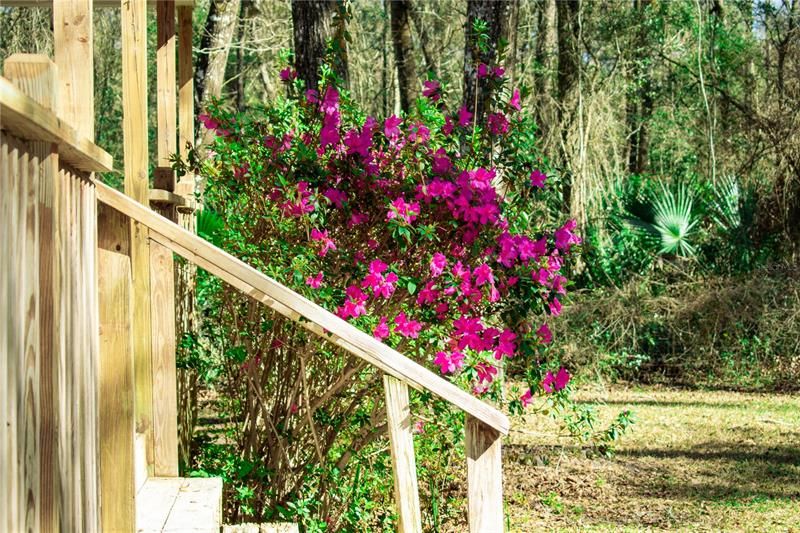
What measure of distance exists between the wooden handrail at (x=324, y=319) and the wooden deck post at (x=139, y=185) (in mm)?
597

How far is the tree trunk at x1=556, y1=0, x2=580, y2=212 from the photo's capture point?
50.0ft

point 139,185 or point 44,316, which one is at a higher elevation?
point 139,185

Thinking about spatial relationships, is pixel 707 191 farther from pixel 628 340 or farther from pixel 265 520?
pixel 265 520

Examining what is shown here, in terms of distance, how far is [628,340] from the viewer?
1292 centimetres

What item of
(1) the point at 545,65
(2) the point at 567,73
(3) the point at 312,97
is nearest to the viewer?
(3) the point at 312,97

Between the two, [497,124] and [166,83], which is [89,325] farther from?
[166,83]

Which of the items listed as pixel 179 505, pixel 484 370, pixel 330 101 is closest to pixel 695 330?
pixel 484 370

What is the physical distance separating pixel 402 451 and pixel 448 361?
3.43ft

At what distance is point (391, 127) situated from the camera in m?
5.12

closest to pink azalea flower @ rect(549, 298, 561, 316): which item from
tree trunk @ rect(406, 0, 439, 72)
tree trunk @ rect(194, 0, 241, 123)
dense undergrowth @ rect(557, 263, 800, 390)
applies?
dense undergrowth @ rect(557, 263, 800, 390)

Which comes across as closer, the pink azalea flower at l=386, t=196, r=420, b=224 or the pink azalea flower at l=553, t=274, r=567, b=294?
the pink azalea flower at l=386, t=196, r=420, b=224

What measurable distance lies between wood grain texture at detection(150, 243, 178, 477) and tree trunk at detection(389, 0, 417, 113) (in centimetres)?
1423

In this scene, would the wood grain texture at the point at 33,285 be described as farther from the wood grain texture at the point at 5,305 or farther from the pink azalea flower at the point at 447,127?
the pink azalea flower at the point at 447,127

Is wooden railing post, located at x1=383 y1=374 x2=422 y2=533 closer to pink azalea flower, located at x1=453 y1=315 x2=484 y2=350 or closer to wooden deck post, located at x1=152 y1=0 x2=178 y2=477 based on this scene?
pink azalea flower, located at x1=453 y1=315 x2=484 y2=350
